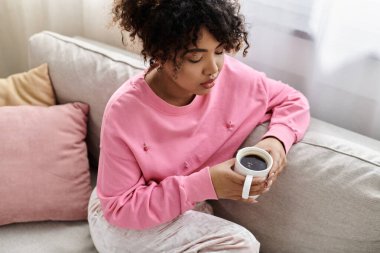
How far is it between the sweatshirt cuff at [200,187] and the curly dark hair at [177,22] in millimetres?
290

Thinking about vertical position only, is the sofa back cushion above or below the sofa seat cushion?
above

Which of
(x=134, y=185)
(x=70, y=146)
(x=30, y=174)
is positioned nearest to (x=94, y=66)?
(x=70, y=146)

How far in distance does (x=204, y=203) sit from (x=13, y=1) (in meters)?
1.28

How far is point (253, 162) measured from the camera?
36.2 inches

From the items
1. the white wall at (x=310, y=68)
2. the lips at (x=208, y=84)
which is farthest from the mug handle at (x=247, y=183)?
the white wall at (x=310, y=68)

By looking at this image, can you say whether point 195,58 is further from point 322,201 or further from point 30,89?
point 30,89

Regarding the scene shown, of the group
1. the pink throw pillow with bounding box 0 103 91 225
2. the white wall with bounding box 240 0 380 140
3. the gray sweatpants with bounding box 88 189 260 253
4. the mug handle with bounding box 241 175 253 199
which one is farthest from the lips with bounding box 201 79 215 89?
the pink throw pillow with bounding box 0 103 91 225

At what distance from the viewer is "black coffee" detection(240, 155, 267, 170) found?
0.91m

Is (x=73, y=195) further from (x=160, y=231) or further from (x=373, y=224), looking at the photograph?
(x=373, y=224)

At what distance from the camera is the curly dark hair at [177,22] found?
0.84m

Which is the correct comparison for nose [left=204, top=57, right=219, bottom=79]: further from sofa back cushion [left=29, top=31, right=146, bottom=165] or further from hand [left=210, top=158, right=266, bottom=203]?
sofa back cushion [left=29, top=31, right=146, bottom=165]

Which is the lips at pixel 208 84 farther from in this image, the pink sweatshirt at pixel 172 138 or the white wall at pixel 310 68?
the white wall at pixel 310 68

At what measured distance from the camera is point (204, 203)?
1.20 meters

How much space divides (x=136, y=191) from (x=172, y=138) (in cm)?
17
